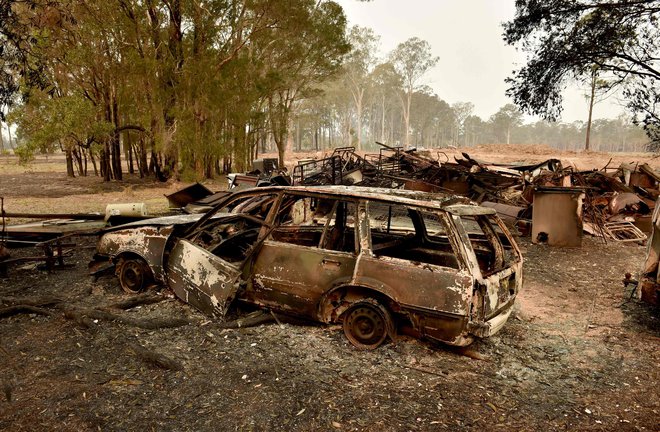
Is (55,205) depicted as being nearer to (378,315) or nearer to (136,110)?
(136,110)

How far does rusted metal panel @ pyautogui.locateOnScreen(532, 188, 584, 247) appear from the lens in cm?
895

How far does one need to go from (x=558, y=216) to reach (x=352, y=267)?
727cm

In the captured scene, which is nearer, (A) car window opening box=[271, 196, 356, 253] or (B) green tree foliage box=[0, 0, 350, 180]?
(A) car window opening box=[271, 196, 356, 253]

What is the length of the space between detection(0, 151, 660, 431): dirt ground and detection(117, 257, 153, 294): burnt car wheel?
0.17 m

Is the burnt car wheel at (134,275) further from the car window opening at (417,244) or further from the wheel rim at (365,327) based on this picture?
the car window opening at (417,244)

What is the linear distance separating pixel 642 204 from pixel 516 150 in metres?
32.6

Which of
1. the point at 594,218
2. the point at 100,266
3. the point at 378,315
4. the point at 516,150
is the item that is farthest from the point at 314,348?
the point at 516,150

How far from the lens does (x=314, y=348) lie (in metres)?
4.06

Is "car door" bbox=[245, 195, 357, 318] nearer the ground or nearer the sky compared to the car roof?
nearer the ground

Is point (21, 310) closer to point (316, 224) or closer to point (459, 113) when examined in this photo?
point (316, 224)

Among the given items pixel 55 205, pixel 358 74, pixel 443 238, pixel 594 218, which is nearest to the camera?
pixel 443 238

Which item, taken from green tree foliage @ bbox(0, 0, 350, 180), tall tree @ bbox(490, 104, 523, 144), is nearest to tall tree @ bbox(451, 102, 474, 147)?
tall tree @ bbox(490, 104, 523, 144)

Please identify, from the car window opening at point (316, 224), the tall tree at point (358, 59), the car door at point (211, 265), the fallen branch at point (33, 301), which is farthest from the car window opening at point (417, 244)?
the tall tree at point (358, 59)

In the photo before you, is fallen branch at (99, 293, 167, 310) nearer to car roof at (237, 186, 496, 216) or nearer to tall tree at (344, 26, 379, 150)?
car roof at (237, 186, 496, 216)
